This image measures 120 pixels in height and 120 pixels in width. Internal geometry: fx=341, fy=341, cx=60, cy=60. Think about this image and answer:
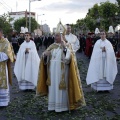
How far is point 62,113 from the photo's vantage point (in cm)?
749

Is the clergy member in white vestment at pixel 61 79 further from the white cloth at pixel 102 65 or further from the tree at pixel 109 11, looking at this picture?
the tree at pixel 109 11

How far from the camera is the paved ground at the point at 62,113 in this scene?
7.30 m

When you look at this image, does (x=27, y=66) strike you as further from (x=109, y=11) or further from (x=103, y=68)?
(x=109, y=11)

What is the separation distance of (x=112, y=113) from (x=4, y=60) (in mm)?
2833

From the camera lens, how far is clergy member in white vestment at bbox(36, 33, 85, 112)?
24.1 ft

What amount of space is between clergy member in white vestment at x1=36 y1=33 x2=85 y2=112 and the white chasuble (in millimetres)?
2657

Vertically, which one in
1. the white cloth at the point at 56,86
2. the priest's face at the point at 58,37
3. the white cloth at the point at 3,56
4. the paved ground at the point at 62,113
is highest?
the priest's face at the point at 58,37

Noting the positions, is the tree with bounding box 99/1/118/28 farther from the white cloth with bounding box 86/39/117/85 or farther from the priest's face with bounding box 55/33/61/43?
the priest's face with bounding box 55/33/61/43

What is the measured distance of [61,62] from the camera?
741 cm

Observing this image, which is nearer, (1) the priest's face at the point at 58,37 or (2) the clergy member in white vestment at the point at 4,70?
(1) the priest's face at the point at 58,37

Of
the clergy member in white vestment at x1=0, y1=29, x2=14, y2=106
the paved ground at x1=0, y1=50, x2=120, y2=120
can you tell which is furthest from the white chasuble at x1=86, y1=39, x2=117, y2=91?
the clergy member in white vestment at x1=0, y1=29, x2=14, y2=106

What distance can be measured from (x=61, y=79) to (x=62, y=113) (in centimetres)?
76

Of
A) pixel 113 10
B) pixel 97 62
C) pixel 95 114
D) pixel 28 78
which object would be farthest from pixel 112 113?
pixel 113 10

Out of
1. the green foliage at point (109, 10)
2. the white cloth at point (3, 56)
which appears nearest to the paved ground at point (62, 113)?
the white cloth at point (3, 56)
